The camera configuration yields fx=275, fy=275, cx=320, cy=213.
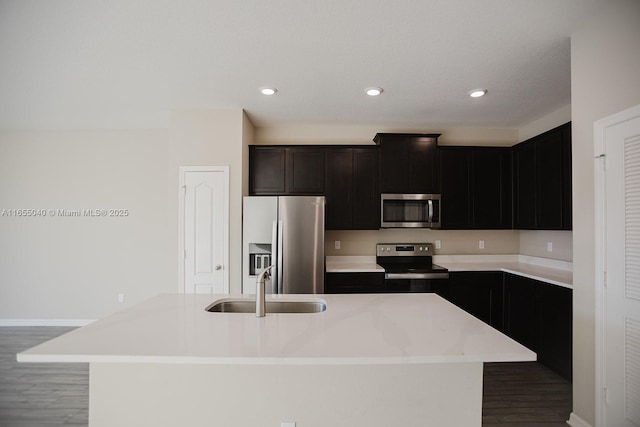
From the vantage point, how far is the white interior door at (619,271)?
1.58 meters

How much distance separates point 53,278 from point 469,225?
19.3 feet

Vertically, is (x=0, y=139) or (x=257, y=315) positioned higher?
(x=0, y=139)

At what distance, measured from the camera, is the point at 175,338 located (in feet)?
4.14

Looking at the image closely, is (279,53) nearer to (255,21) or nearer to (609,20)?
(255,21)

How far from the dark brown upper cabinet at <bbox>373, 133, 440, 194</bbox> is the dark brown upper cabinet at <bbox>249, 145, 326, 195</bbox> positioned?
2.70 ft

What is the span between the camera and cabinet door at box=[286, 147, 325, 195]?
3564 mm

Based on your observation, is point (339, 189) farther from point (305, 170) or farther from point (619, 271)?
point (619, 271)

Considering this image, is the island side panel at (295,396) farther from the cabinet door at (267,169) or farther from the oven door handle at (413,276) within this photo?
the cabinet door at (267,169)

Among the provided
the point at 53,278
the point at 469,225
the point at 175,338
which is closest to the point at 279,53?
the point at 175,338

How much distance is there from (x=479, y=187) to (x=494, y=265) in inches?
41.1

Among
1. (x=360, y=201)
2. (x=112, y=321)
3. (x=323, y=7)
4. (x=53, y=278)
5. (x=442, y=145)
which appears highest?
(x=323, y=7)

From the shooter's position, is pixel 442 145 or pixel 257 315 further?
pixel 442 145

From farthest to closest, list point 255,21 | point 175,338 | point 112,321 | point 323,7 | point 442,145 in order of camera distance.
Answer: point 442,145
point 255,21
point 323,7
point 112,321
point 175,338

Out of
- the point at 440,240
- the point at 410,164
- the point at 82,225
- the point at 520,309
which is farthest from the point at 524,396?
the point at 82,225
